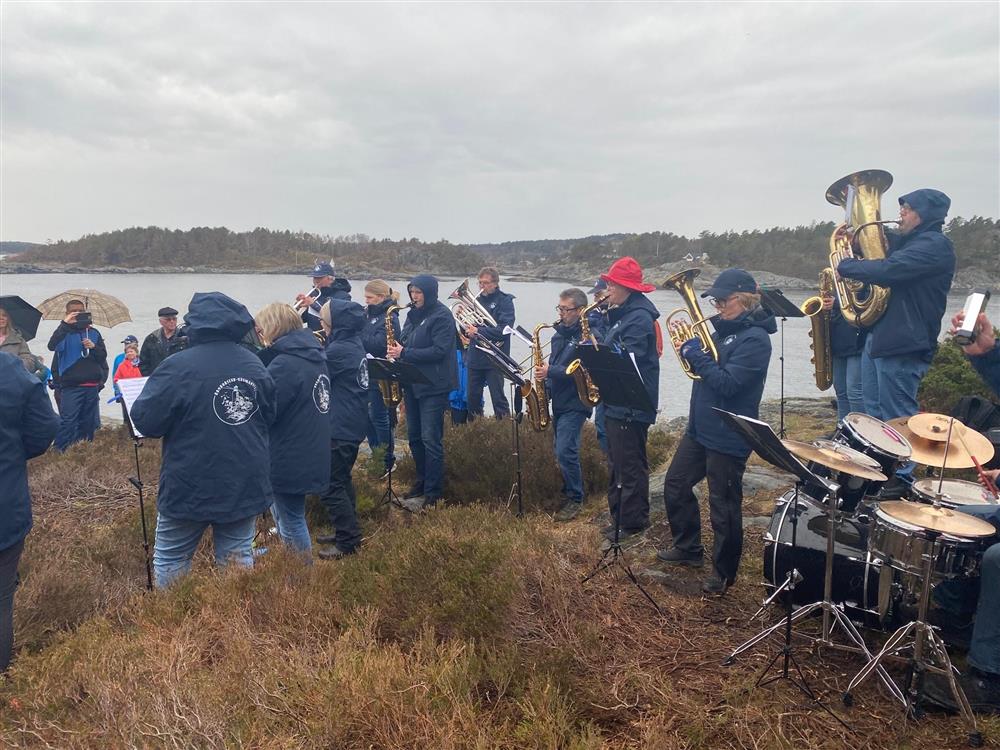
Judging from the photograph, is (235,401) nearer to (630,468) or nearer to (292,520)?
(292,520)

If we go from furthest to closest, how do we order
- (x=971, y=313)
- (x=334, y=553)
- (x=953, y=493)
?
(x=334, y=553) → (x=971, y=313) → (x=953, y=493)

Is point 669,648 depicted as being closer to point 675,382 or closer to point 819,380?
point 819,380

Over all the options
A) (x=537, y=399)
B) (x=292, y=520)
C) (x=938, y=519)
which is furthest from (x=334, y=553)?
(x=938, y=519)

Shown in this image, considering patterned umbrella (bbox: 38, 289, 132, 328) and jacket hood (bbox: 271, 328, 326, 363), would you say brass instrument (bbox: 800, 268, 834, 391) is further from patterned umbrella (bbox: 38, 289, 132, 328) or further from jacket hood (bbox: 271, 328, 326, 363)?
patterned umbrella (bbox: 38, 289, 132, 328)

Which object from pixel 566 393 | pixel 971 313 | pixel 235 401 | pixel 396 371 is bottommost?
pixel 566 393

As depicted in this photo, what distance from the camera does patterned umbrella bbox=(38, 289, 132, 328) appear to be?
9945 millimetres

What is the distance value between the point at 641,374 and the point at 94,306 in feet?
27.8

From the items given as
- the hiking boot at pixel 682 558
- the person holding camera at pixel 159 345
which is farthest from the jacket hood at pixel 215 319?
the person holding camera at pixel 159 345

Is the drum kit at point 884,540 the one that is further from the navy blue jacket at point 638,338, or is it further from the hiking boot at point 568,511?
the hiking boot at point 568,511

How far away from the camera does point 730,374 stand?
4574mm

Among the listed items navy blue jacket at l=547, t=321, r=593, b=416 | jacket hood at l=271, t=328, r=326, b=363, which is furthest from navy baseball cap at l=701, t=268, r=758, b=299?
jacket hood at l=271, t=328, r=326, b=363

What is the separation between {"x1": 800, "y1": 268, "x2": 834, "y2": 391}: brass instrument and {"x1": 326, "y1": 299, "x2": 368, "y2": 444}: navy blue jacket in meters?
3.96

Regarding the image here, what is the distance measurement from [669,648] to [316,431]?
9.14 ft

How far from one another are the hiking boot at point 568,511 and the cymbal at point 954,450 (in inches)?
143
